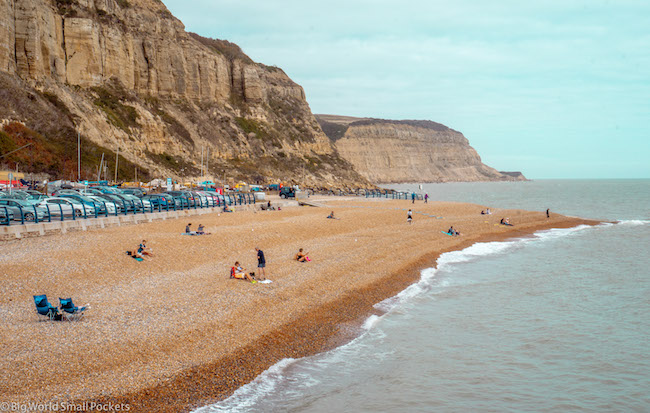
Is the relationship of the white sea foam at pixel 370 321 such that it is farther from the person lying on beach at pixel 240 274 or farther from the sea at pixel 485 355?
the person lying on beach at pixel 240 274

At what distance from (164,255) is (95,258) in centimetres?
272

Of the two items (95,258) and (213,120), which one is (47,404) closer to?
(95,258)

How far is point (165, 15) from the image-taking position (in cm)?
8988

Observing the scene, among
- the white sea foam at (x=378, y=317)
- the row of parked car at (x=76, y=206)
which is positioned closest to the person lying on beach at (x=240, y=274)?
the white sea foam at (x=378, y=317)

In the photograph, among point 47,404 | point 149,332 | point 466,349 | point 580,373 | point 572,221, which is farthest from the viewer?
point 572,221

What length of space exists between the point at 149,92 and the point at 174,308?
76545 mm

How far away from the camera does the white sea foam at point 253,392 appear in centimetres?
853

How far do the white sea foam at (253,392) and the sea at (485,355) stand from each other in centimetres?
2

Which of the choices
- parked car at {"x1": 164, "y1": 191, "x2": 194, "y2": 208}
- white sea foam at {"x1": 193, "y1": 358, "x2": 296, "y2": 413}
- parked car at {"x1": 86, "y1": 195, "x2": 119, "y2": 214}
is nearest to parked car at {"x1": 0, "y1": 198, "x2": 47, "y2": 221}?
parked car at {"x1": 86, "y1": 195, "x2": 119, "y2": 214}

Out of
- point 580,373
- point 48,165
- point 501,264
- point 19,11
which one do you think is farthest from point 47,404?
point 19,11

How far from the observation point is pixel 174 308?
41.5 ft

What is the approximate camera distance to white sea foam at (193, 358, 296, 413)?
8531 mm

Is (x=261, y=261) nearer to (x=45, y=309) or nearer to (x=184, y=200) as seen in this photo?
(x=45, y=309)

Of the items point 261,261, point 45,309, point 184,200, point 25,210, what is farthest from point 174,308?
point 184,200
